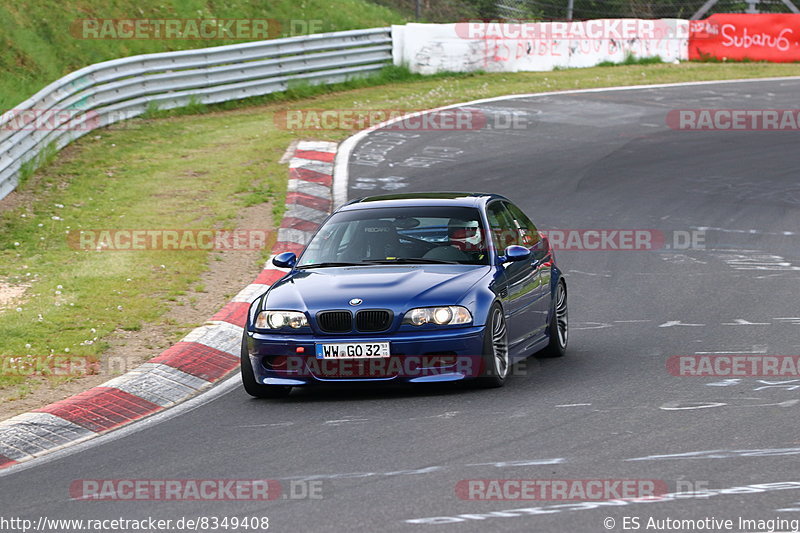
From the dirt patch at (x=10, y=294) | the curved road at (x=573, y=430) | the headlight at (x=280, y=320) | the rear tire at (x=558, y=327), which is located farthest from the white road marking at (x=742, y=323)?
the dirt patch at (x=10, y=294)

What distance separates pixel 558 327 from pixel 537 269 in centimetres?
54

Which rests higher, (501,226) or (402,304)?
(501,226)

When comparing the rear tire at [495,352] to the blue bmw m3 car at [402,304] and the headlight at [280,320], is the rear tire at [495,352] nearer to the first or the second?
the blue bmw m3 car at [402,304]

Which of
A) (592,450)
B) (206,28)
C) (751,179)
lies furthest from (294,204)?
(206,28)

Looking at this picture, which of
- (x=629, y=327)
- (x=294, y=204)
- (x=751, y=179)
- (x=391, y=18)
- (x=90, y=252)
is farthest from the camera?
(x=391, y=18)

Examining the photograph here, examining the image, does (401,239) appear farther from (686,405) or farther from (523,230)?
(686,405)

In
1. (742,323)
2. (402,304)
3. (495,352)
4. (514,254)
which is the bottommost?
(742,323)

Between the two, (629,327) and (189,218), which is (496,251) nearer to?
(629,327)

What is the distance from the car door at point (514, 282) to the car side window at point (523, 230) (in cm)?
4

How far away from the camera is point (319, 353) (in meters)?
8.70

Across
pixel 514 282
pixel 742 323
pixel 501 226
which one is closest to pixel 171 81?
pixel 501 226

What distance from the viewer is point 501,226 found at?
1033 centimetres

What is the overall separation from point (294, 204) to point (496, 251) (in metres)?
7.42

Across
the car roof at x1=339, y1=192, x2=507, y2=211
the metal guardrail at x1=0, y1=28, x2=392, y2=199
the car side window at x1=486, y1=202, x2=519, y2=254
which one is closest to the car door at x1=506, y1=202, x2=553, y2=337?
the car side window at x1=486, y1=202, x2=519, y2=254
